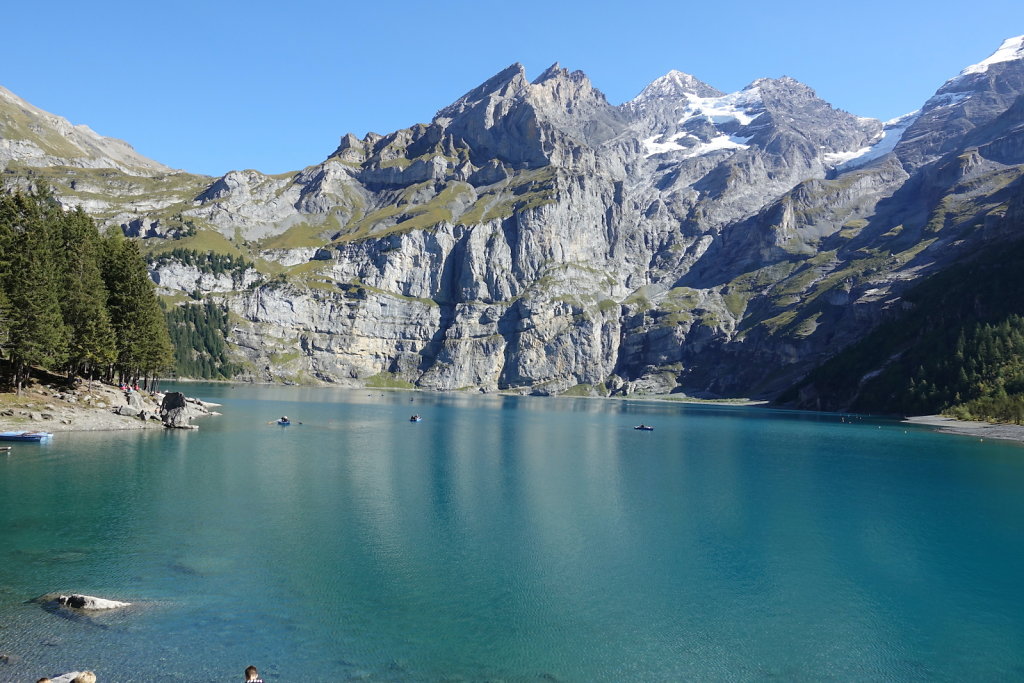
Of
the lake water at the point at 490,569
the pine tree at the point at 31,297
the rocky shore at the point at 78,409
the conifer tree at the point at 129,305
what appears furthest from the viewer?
the conifer tree at the point at 129,305

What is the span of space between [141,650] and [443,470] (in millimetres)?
46097

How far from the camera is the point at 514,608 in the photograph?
29.6 m

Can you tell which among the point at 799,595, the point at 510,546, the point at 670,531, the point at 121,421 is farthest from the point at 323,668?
the point at 121,421

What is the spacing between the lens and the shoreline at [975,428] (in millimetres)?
120762

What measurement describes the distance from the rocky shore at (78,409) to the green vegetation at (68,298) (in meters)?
2.56

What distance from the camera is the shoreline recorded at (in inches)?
4754

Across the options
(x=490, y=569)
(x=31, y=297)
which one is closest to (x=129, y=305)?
(x=31, y=297)

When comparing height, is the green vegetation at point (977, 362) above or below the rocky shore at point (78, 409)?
above

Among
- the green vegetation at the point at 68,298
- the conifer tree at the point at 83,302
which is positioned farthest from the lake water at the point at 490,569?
the conifer tree at the point at 83,302

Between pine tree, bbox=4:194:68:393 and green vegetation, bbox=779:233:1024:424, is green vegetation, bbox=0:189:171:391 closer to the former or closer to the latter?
pine tree, bbox=4:194:68:393

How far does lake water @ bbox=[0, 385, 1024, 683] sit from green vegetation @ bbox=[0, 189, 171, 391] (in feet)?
40.6

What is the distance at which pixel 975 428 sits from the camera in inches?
5364

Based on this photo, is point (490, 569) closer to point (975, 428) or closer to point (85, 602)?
point (85, 602)

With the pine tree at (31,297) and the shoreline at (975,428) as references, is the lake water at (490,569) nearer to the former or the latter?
the pine tree at (31,297)
